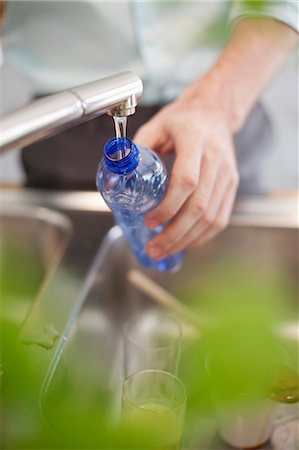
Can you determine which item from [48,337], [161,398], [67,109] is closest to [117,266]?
[48,337]

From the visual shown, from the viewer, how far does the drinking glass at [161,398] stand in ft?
1.61

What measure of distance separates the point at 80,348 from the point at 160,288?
187mm

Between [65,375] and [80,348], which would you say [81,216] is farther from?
[65,375]

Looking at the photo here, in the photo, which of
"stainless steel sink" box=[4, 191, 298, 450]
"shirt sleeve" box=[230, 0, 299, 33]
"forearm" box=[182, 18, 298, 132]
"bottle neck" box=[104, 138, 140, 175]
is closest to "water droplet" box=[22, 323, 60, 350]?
"stainless steel sink" box=[4, 191, 298, 450]

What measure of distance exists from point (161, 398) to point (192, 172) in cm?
22

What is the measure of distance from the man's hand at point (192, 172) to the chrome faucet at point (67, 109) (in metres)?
0.14

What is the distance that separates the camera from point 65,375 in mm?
629

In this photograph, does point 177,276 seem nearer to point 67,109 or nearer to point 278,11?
point 278,11

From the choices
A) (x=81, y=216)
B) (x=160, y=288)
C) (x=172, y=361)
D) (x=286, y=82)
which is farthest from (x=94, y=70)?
(x=286, y=82)

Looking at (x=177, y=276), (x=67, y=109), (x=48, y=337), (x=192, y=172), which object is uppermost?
(x=67, y=109)

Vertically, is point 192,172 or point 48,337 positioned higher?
point 192,172

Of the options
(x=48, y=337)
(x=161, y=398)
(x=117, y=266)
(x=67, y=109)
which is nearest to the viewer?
(x=67, y=109)

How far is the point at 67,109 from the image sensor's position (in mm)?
416

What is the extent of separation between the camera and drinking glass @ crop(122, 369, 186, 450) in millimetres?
492
